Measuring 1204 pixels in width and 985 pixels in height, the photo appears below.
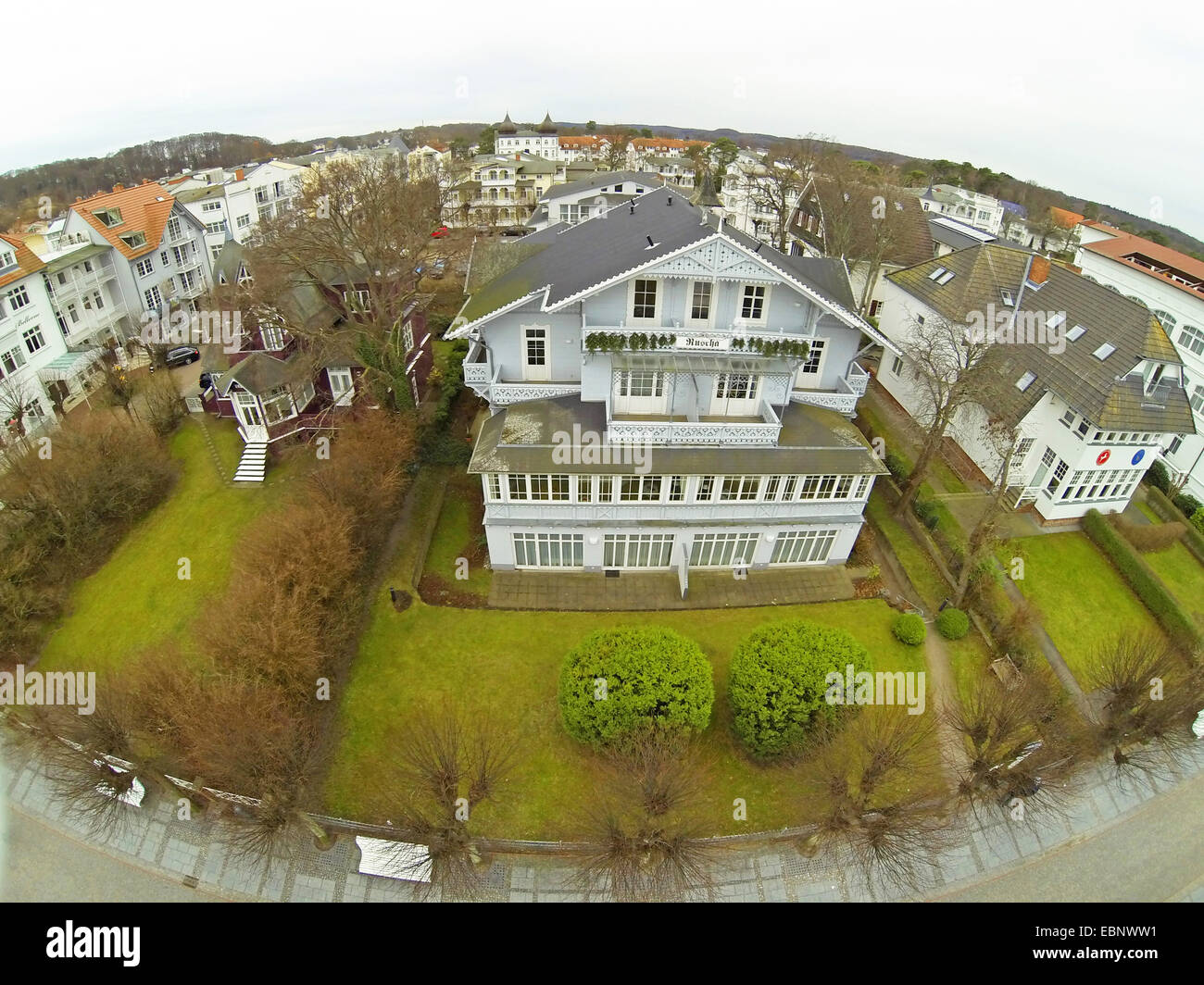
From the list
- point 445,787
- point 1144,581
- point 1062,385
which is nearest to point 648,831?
point 445,787

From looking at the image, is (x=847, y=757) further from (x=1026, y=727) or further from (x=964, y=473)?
(x=964, y=473)

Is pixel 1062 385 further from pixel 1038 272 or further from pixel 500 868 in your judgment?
pixel 500 868

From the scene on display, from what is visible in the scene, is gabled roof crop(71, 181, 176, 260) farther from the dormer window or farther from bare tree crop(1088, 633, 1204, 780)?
bare tree crop(1088, 633, 1204, 780)

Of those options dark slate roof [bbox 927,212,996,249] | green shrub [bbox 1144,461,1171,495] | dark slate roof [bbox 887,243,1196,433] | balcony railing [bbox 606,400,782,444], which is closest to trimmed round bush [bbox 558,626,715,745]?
balcony railing [bbox 606,400,782,444]

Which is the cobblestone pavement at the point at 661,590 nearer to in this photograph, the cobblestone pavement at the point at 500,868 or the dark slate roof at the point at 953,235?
the cobblestone pavement at the point at 500,868

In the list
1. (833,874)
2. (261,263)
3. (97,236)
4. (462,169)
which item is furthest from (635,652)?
(462,169)

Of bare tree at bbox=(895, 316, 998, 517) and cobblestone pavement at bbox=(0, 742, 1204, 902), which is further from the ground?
bare tree at bbox=(895, 316, 998, 517)

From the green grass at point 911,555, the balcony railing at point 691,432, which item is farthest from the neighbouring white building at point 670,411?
the green grass at point 911,555
